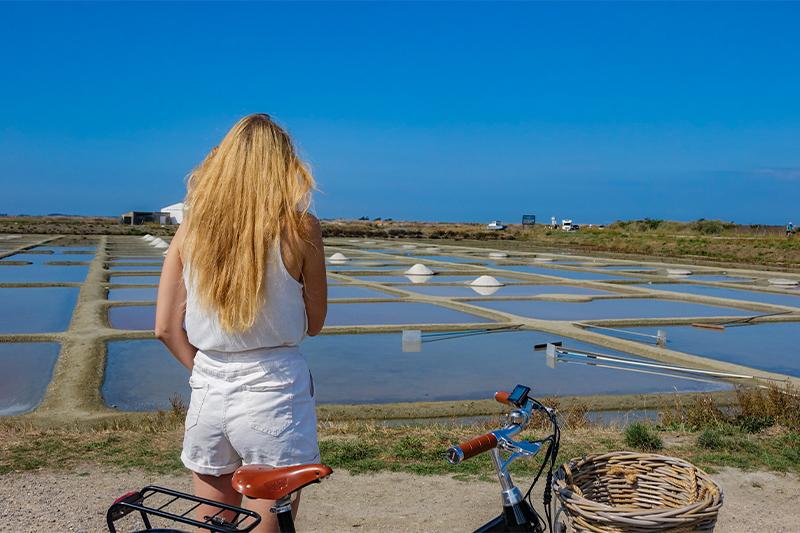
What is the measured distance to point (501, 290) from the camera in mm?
15070

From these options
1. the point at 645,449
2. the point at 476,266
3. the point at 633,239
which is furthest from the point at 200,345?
the point at 633,239

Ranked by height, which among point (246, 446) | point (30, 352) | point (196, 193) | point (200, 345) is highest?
point (196, 193)

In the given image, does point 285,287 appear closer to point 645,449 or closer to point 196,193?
point 196,193

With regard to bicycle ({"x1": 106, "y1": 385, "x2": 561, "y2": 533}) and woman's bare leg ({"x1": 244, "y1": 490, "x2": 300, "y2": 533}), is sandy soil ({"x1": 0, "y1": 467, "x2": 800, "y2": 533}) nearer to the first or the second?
bicycle ({"x1": 106, "y1": 385, "x2": 561, "y2": 533})

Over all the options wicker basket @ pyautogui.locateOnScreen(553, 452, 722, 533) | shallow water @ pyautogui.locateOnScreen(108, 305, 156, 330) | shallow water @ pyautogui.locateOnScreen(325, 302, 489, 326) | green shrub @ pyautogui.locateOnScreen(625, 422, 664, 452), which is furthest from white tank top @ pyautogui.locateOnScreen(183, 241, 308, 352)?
shallow water @ pyautogui.locateOnScreen(325, 302, 489, 326)

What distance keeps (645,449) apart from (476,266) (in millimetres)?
17281

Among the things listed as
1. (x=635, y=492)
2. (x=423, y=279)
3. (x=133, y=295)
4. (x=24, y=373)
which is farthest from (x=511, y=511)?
(x=423, y=279)

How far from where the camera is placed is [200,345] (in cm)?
178

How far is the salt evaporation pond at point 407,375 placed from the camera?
632 centimetres

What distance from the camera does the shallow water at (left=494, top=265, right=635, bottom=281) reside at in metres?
18.5

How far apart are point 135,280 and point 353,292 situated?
458 centimetres

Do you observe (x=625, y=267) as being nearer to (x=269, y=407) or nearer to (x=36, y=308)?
(x=36, y=308)

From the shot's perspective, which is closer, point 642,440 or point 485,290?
point 642,440

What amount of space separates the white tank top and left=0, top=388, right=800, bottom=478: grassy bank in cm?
209
